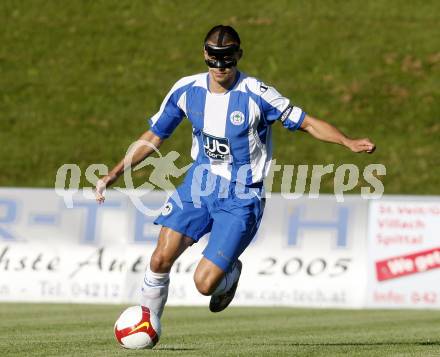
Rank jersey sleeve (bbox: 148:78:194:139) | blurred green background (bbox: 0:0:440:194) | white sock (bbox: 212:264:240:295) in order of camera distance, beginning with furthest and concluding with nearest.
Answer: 1. blurred green background (bbox: 0:0:440:194)
2. white sock (bbox: 212:264:240:295)
3. jersey sleeve (bbox: 148:78:194:139)

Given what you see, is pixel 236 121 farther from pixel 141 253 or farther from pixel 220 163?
pixel 141 253

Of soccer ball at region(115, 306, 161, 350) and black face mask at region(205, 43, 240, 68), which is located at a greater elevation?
black face mask at region(205, 43, 240, 68)

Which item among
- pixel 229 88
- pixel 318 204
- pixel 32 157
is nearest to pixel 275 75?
pixel 32 157

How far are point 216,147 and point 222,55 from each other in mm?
803

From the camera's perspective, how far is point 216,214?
9820 mm

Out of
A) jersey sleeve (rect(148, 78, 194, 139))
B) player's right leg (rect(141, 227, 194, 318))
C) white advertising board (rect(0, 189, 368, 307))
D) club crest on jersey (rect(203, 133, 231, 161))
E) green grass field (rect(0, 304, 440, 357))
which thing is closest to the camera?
green grass field (rect(0, 304, 440, 357))

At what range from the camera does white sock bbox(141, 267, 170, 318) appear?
9.66 m

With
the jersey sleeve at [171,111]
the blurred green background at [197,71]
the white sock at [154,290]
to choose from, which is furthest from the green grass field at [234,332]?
the blurred green background at [197,71]

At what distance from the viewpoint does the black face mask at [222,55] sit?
369 inches

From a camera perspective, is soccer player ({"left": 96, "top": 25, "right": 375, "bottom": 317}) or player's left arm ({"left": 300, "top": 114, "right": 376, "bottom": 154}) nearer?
player's left arm ({"left": 300, "top": 114, "right": 376, "bottom": 154})

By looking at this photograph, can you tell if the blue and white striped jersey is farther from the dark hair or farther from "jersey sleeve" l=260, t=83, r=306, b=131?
the dark hair

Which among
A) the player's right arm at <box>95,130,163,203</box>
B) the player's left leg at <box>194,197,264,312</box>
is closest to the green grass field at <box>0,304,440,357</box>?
the player's left leg at <box>194,197,264,312</box>

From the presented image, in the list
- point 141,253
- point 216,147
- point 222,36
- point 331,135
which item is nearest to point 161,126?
point 216,147

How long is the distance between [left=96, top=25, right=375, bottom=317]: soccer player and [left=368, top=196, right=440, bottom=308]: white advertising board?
8.18m
